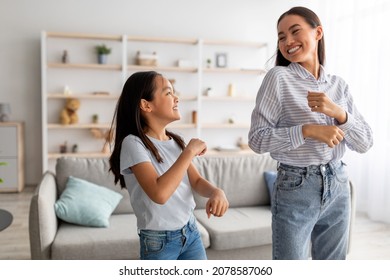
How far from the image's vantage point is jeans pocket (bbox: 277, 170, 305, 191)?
43.9 inches

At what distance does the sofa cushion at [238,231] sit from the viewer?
7.68ft

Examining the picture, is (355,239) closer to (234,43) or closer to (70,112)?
(234,43)

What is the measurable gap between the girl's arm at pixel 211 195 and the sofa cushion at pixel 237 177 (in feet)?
5.10

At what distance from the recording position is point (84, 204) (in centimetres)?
237

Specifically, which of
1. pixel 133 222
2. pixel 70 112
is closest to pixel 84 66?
pixel 70 112

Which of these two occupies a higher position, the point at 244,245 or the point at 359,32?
the point at 359,32

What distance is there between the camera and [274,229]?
1158 mm

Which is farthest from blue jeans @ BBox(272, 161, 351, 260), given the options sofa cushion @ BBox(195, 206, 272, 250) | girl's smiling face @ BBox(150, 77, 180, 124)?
sofa cushion @ BBox(195, 206, 272, 250)

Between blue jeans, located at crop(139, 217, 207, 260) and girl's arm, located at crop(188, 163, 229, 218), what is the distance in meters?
0.11

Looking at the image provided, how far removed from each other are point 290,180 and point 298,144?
0.39ft

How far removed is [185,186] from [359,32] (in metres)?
3.59

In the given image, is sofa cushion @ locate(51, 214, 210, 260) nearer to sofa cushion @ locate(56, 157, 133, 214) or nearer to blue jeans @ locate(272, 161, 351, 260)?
sofa cushion @ locate(56, 157, 133, 214)
